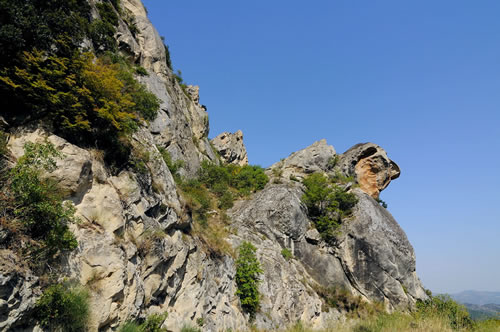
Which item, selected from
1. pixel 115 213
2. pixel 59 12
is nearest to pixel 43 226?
pixel 115 213

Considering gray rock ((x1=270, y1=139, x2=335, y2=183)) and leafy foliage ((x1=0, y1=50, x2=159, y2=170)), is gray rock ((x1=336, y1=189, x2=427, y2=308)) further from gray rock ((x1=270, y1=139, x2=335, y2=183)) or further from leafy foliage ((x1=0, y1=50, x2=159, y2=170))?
leafy foliage ((x1=0, y1=50, x2=159, y2=170))

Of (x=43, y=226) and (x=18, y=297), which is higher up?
(x=43, y=226)

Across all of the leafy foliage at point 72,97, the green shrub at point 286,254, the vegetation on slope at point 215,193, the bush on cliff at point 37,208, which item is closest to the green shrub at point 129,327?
the bush on cliff at point 37,208

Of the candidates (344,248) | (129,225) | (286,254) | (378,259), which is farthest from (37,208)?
(378,259)

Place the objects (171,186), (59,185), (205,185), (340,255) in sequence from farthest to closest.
Answer: (205,185)
(340,255)
(171,186)
(59,185)

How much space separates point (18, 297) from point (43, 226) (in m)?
1.82

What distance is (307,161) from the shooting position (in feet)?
115

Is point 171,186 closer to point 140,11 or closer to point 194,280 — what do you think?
point 194,280

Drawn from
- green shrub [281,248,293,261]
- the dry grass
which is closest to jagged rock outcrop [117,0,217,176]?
green shrub [281,248,293,261]

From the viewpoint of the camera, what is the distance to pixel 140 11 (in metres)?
32.7

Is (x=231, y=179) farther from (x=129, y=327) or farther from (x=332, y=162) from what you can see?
(x=129, y=327)

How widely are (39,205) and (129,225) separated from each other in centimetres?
362

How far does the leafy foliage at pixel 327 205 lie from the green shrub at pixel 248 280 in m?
10.6

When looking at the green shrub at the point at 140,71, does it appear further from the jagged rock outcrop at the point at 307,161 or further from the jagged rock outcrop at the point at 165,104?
the jagged rock outcrop at the point at 307,161
